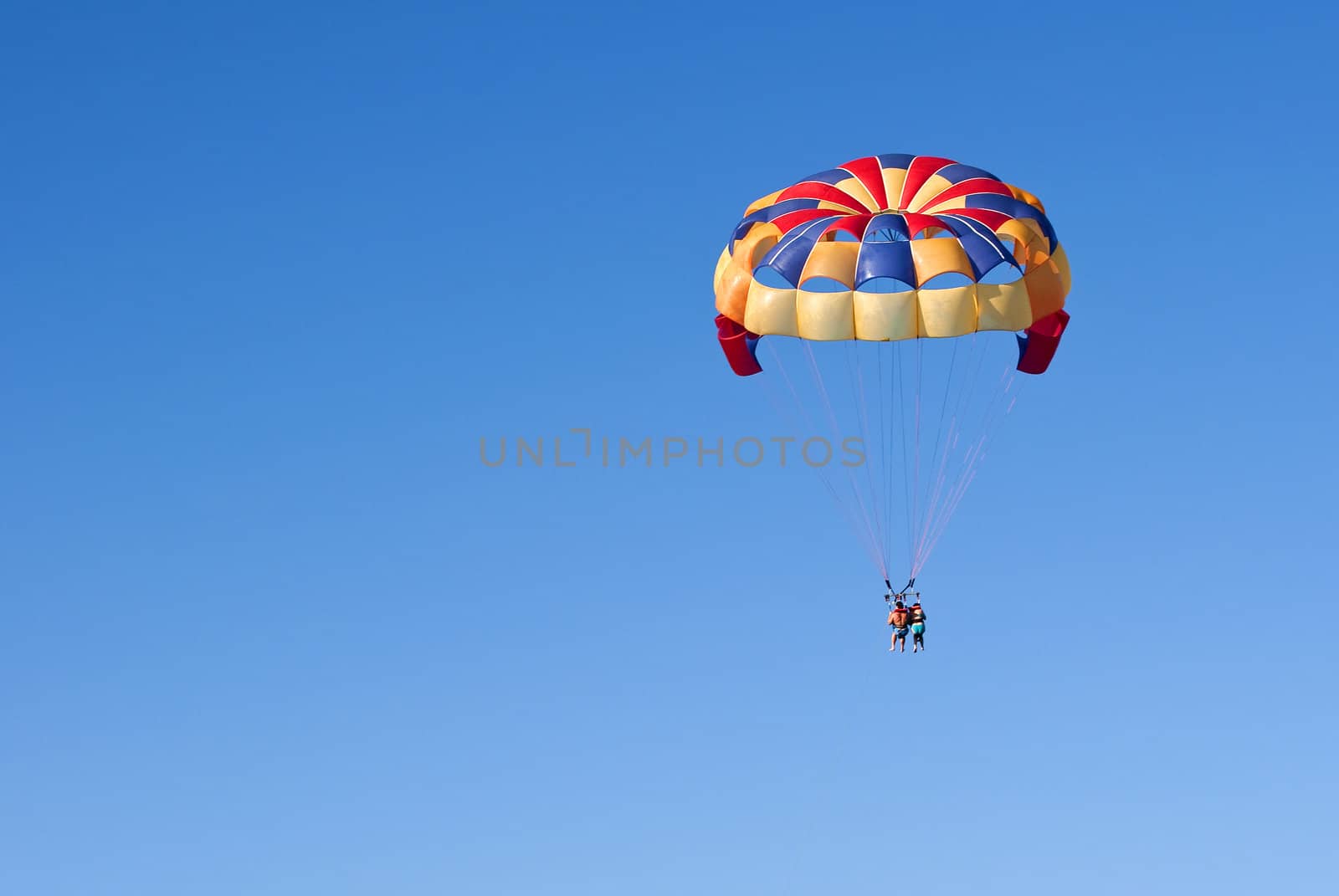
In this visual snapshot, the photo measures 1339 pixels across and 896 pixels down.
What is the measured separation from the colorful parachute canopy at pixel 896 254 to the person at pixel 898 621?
14.4ft

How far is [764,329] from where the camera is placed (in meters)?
40.6

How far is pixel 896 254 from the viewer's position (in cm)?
3919

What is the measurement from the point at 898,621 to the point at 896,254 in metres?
5.95

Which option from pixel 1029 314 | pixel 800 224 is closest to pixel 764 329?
pixel 800 224

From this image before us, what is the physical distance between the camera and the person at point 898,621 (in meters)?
39.6

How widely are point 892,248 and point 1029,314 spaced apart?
2629mm

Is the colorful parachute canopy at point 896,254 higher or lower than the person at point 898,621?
higher

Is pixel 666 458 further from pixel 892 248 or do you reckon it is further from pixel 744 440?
pixel 892 248

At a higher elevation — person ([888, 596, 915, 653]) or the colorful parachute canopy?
the colorful parachute canopy

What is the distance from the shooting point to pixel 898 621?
39.6 m

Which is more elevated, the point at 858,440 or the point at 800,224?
the point at 800,224

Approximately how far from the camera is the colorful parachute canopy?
1545 inches

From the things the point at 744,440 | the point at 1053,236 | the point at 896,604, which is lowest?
the point at 896,604

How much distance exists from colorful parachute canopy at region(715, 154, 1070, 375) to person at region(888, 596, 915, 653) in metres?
4.40
